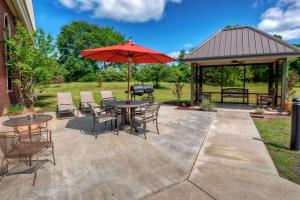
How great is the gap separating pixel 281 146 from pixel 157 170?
3.19 m

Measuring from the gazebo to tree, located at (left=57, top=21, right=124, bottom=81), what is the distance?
2976 centimetres

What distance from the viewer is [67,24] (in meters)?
37.7

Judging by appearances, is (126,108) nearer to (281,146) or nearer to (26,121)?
(26,121)

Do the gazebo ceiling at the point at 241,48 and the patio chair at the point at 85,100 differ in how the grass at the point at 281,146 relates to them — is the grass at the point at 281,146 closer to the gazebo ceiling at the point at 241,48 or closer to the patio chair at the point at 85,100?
the gazebo ceiling at the point at 241,48

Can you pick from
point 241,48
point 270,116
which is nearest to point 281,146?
point 270,116

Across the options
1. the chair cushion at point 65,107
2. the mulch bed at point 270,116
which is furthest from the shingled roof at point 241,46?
the chair cushion at point 65,107

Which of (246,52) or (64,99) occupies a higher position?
(246,52)

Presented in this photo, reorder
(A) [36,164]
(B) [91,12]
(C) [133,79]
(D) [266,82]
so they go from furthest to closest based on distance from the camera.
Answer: (B) [91,12] → (C) [133,79] → (D) [266,82] → (A) [36,164]

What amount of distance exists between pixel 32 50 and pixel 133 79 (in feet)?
66.2

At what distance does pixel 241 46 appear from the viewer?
878 cm

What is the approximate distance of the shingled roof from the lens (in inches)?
311

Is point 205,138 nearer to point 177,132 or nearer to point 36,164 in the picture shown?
point 177,132

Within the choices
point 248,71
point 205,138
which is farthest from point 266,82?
point 205,138

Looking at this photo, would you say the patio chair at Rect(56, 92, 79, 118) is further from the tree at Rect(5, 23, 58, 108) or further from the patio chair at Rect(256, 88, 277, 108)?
the patio chair at Rect(256, 88, 277, 108)
